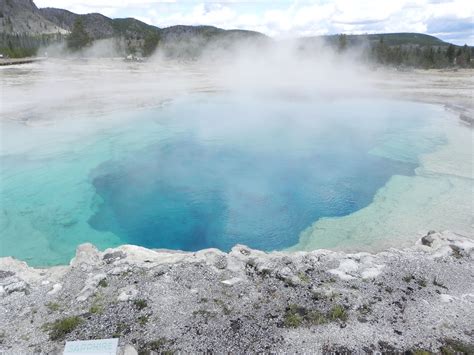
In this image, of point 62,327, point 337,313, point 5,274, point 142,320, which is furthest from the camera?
point 5,274

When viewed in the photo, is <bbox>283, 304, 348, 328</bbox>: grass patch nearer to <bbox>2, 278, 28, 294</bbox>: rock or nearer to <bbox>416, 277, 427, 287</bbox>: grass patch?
<bbox>416, 277, 427, 287</bbox>: grass patch

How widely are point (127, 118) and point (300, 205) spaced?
10471 millimetres

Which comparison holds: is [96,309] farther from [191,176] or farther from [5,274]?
[191,176]

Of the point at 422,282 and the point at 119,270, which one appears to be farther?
the point at 119,270

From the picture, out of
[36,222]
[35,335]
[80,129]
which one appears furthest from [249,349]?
[80,129]

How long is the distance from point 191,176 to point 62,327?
6.19 meters

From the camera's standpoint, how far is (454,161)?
37.8ft

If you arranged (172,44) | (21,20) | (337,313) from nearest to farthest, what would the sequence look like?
(337,313)
(172,44)
(21,20)

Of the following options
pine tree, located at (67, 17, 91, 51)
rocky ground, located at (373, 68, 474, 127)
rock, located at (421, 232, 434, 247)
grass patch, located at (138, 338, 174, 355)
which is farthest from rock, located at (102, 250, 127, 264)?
pine tree, located at (67, 17, 91, 51)

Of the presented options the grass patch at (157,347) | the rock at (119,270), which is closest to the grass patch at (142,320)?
the grass patch at (157,347)

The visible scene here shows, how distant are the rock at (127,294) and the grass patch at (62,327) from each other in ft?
1.82

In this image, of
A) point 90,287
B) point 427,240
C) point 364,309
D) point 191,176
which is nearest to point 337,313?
point 364,309

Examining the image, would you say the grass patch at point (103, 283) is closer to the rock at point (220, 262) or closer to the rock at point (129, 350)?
the rock at point (129, 350)

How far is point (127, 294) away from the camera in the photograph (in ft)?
16.9
